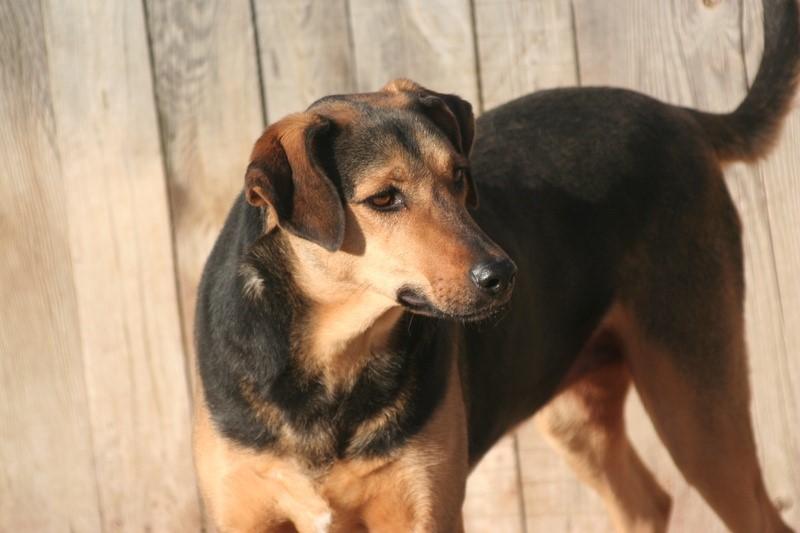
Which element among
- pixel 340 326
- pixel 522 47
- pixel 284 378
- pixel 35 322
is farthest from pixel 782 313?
pixel 35 322

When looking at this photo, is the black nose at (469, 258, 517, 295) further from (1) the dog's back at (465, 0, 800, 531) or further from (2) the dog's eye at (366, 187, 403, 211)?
(1) the dog's back at (465, 0, 800, 531)

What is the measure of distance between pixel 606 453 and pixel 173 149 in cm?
195

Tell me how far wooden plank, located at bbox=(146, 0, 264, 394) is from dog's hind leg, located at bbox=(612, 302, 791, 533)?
161cm

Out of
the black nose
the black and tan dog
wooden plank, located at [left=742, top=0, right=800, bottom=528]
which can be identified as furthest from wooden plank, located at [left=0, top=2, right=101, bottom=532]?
wooden plank, located at [left=742, top=0, right=800, bottom=528]

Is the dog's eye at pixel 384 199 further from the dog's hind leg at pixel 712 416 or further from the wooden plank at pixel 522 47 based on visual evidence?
the wooden plank at pixel 522 47

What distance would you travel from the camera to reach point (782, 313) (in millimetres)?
5305

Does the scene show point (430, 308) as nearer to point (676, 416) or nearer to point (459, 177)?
point (459, 177)

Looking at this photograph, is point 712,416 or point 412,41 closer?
point 712,416

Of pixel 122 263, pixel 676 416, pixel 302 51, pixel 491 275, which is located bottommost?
pixel 676 416

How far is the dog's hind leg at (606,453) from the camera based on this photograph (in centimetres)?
510

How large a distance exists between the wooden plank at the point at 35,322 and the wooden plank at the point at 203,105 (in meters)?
0.42

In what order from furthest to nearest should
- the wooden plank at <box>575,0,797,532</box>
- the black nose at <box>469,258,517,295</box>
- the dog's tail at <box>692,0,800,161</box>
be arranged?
the wooden plank at <box>575,0,797,532</box>, the dog's tail at <box>692,0,800,161</box>, the black nose at <box>469,258,517,295</box>

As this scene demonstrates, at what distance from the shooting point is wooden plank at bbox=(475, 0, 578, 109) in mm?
5180

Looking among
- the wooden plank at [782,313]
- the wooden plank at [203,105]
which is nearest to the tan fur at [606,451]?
the wooden plank at [782,313]
